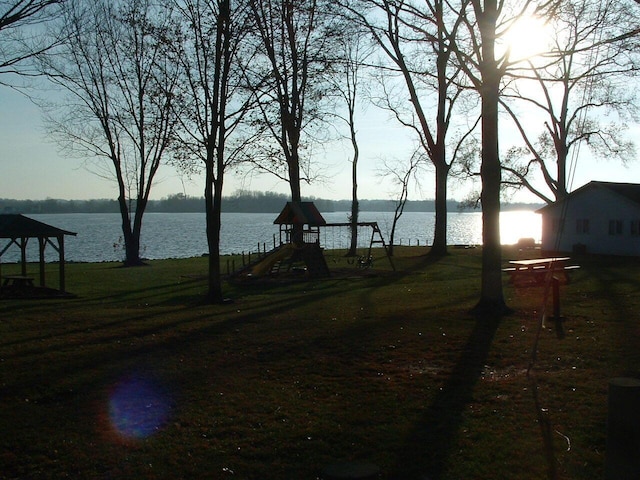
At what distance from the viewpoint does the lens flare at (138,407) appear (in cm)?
741

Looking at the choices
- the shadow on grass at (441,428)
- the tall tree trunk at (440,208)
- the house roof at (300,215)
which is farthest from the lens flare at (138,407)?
the tall tree trunk at (440,208)

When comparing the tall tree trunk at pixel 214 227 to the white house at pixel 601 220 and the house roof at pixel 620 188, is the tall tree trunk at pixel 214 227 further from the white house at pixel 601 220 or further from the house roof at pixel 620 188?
the house roof at pixel 620 188

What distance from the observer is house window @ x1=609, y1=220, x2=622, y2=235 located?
1511 inches

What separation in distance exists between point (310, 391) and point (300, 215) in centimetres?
2514

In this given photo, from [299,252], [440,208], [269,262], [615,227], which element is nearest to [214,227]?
[269,262]

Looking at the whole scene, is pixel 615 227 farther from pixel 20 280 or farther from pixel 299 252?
pixel 20 280

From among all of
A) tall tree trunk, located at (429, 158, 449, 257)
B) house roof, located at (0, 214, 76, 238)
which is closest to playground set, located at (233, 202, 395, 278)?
→ tall tree trunk, located at (429, 158, 449, 257)

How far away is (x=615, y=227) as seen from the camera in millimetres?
38656

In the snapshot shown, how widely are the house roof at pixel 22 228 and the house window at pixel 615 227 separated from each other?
2966 centimetres

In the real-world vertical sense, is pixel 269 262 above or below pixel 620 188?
below

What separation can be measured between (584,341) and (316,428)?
6165mm

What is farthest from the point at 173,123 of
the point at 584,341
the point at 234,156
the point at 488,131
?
the point at 584,341

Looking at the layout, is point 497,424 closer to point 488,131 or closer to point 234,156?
point 488,131

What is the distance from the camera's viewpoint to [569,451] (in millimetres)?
6551
